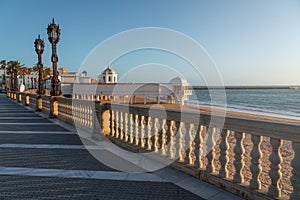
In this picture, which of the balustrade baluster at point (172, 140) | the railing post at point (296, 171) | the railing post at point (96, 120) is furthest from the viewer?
the railing post at point (96, 120)

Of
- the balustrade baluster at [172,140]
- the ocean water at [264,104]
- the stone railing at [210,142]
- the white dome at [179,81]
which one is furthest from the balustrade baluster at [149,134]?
the white dome at [179,81]

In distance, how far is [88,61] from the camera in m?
8.51

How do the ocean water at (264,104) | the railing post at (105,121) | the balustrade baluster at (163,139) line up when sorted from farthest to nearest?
the ocean water at (264,104), the railing post at (105,121), the balustrade baluster at (163,139)

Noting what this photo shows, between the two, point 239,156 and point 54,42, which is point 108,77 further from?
point 239,156

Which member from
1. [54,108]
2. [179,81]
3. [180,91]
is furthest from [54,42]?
[179,81]

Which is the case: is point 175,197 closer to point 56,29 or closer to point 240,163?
point 240,163

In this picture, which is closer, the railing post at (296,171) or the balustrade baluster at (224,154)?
the railing post at (296,171)

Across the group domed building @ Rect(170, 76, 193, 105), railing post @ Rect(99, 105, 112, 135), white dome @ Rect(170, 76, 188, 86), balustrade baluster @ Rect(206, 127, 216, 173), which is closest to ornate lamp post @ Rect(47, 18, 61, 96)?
railing post @ Rect(99, 105, 112, 135)

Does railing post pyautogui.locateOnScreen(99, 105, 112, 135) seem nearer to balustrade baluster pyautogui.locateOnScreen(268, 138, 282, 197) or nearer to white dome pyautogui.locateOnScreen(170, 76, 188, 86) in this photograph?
balustrade baluster pyautogui.locateOnScreen(268, 138, 282, 197)

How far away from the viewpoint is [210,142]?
136 inches

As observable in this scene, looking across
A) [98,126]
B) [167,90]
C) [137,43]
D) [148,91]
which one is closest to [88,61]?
[137,43]

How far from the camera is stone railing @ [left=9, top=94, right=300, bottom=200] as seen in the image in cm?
272

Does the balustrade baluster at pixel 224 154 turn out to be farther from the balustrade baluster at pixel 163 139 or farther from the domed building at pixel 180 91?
the domed building at pixel 180 91

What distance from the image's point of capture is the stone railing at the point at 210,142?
2.72 metres
